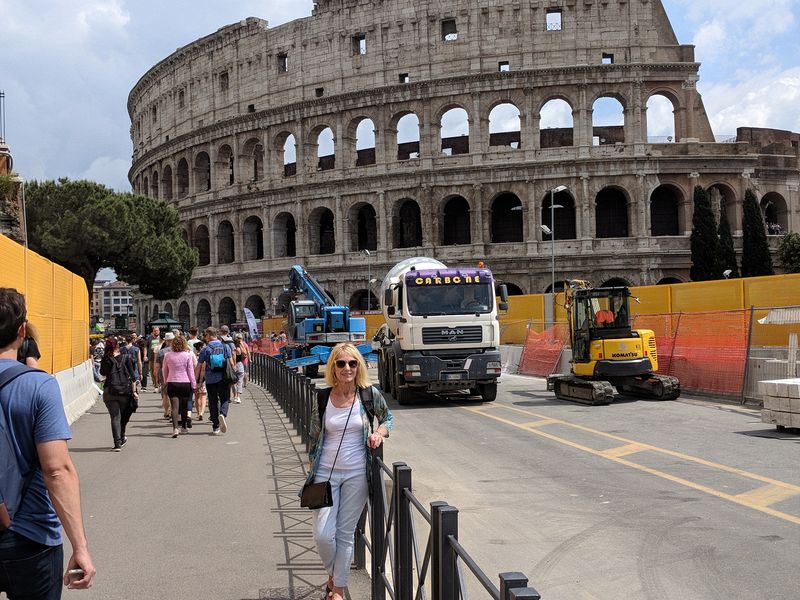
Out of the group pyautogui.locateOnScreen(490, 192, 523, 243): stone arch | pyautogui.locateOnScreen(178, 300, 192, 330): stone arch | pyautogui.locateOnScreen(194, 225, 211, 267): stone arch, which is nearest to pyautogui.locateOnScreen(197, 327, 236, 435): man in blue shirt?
pyautogui.locateOnScreen(490, 192, 523, 243): stone arch

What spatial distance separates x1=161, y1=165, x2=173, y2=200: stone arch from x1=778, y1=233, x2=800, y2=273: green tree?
145ft

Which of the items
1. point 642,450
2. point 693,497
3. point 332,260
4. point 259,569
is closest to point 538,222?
point 332,260

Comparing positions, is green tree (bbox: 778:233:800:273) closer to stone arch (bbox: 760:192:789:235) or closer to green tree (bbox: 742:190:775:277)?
green tree (bbox: 742:190:775:277)

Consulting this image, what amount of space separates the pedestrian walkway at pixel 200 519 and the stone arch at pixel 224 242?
145 ft

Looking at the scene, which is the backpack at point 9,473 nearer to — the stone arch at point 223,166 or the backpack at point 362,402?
the backpack at point 362,402

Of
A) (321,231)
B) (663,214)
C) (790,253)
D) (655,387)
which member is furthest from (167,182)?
(655,387)

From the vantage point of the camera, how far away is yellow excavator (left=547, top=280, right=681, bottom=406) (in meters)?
18.2

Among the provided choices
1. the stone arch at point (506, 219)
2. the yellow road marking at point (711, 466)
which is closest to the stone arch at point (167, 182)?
the stone arch at point (506, 219)

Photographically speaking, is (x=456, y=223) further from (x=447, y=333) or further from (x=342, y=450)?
(x=342, y=450)

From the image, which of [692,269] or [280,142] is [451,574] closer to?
[692,269]

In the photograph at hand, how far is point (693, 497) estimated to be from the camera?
8586 mm

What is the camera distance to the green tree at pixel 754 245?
43750mm

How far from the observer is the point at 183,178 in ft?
205

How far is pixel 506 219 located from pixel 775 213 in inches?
704
